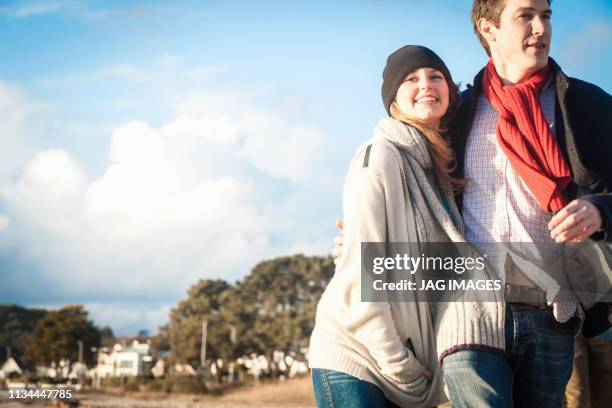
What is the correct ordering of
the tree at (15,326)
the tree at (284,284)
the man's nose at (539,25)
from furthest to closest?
the tree at (15,326), the tree at (284,284), the man's nose at (539,25)

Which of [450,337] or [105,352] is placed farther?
[105,352]

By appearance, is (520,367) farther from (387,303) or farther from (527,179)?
(527,179)

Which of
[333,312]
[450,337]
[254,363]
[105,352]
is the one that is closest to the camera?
[450,337]

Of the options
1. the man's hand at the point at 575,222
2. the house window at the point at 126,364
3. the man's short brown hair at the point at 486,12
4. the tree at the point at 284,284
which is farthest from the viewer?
the house window at the point at 126,364

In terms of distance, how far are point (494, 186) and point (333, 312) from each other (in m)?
0.64

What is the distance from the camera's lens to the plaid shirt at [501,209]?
240 cm

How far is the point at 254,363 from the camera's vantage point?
145ft

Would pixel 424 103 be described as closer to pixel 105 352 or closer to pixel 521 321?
pixel 521 321

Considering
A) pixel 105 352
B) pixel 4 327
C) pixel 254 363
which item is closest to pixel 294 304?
pixel 254 363

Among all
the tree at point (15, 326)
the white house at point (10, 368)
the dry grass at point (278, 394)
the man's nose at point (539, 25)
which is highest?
the tree at point (15, 326)

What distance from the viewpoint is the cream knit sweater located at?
7.70 ft

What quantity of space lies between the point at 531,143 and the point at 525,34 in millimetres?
373

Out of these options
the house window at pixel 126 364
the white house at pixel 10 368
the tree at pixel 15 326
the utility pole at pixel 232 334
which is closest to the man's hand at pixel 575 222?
the utility pole at pixel 232 334

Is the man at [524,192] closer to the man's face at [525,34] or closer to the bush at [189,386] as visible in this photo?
the man's face at [525,34]
